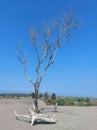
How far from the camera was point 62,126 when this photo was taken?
42.7ft

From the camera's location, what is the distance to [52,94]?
3581cm

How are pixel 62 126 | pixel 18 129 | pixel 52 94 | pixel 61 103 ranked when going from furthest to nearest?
pixel 52 94, pixel 61 103, pixel 62 126, pixel 18 129

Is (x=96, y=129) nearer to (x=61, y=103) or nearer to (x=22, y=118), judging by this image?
(x=22, y=118)

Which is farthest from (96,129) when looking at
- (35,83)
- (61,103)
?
(61,103)

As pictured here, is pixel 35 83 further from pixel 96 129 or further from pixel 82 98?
pixel 82 98

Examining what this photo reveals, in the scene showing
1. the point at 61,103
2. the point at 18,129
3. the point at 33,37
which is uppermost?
the point at 33,37

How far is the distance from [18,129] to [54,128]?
1.43 meters

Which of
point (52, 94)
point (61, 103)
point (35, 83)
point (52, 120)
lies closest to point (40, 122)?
point (52, 120)

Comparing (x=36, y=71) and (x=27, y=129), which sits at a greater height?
(x=36, y=71)

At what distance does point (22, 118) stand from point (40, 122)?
184 cm

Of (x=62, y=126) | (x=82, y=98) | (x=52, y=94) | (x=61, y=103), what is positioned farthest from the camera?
(x=82, y=98)

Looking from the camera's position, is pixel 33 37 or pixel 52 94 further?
pixel 52 94

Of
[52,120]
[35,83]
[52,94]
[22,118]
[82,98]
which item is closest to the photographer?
[52,120]

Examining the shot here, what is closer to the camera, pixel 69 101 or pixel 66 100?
pixel 69 101
